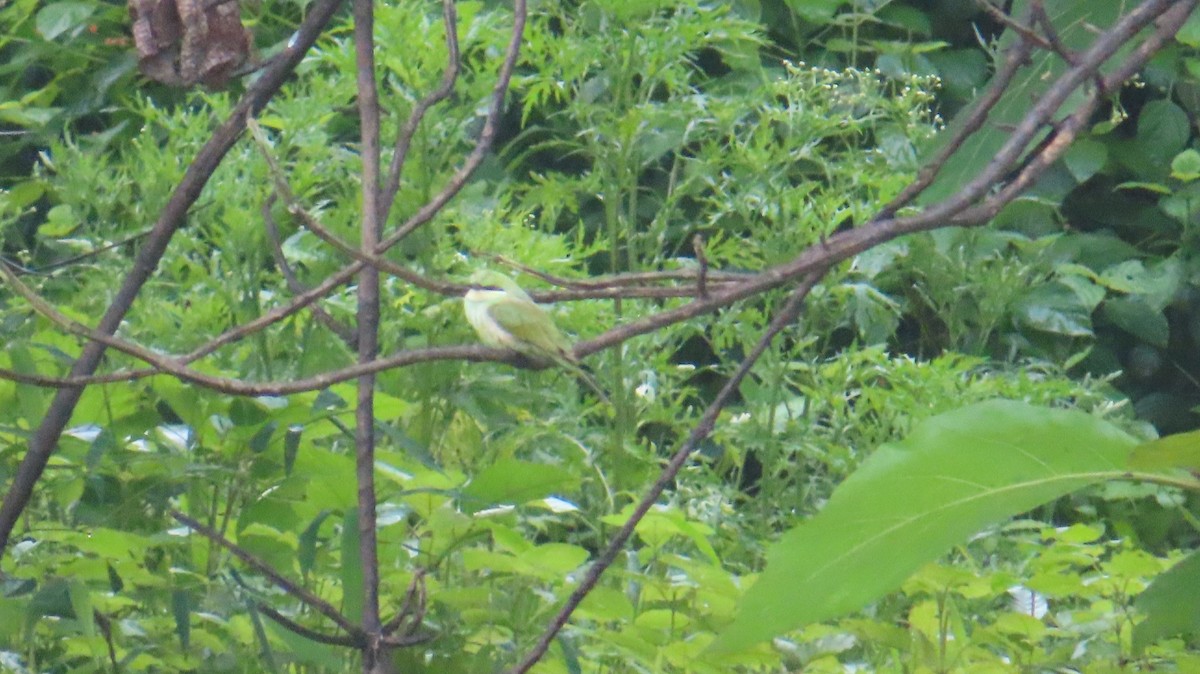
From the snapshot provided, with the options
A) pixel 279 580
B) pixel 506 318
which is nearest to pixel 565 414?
pixel 506 318

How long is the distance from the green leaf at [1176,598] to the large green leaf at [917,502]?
0.11 meters

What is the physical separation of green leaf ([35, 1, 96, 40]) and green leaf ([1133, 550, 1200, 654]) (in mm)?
2519

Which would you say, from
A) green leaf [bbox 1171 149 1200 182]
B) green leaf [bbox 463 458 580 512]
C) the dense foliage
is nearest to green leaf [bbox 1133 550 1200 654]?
the dense foliage

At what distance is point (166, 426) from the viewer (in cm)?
118

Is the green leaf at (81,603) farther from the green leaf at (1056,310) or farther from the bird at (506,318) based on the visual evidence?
the green leaf at (1056,310)

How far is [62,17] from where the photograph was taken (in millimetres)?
2760

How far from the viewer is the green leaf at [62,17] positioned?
108 inches

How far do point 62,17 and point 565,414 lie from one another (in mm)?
1610

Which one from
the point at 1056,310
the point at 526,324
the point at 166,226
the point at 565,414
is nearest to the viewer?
the point at 166,226

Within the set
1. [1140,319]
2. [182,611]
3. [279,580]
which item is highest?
[279,580]

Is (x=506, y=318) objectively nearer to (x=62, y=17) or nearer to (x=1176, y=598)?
(x=1176, y=598)

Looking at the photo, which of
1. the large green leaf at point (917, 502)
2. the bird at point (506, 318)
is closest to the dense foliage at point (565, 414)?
A: the large green leaf at point (917, 502)

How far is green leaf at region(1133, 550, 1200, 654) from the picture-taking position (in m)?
0.67

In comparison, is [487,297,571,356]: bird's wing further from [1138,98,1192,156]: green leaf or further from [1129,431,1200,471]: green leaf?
[1138,98,1192,156]: green leaf
